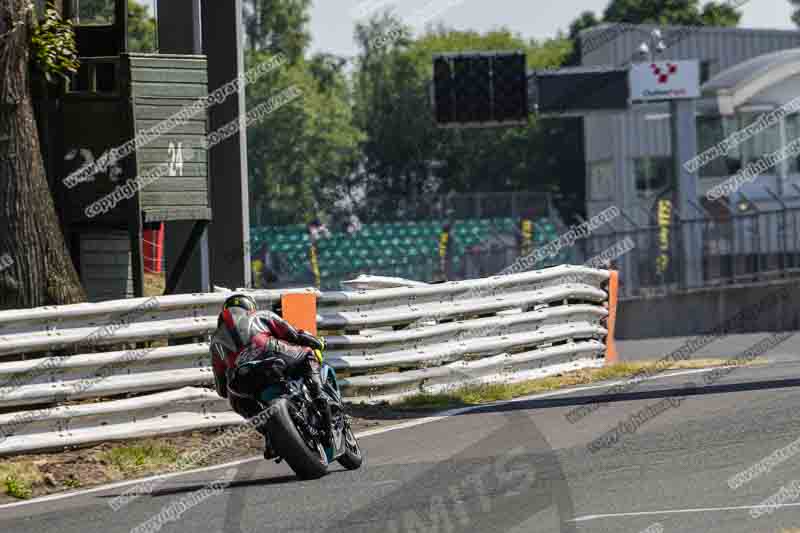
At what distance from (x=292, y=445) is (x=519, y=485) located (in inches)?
60.3

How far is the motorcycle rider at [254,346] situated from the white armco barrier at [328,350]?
1669 mm

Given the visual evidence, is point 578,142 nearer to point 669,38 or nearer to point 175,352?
point 669,38

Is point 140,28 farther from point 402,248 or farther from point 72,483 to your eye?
point 72,483

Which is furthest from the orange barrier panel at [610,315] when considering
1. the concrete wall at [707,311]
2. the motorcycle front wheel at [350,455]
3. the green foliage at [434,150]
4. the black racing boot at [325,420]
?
the green foliage at [434,150]

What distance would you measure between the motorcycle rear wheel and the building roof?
38356mm

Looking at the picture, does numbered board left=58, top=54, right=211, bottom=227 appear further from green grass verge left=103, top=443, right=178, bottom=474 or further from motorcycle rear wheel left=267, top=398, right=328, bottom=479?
motorcycle rear wheel left=267, top=398, right=328, bottom=479

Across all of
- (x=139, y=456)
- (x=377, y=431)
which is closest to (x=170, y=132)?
(x=377, y=431)

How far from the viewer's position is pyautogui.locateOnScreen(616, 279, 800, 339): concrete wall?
2839 cm

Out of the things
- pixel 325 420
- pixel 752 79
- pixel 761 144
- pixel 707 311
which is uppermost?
pixel 752 79

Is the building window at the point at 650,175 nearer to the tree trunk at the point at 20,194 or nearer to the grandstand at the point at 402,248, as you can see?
the grandstand at the point at 402,248

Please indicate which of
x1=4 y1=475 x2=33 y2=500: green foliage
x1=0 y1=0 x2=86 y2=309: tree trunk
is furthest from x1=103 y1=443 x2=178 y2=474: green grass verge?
x1=0 y1=0 x2=86 y2=309: tree trunk

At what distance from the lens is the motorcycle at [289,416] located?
385 inches

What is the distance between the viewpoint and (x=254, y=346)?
10211 millimetres

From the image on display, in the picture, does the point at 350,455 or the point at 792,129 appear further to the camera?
the point at 792,129
